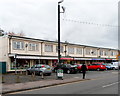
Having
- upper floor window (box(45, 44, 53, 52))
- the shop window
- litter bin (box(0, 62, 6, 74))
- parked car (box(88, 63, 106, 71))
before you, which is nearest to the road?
litter bin (box(0, 62, 6, 74))

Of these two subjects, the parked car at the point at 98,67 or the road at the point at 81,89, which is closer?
the road at the point at 81,89

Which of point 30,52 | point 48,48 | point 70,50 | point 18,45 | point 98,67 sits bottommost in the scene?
point 98,67

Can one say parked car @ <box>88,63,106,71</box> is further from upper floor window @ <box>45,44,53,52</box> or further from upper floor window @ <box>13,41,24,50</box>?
upper floor window @ <box>13,41,24,50</box>

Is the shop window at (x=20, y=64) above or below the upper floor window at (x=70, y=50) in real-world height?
below

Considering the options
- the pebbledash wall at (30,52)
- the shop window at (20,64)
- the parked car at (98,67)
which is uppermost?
the pebbledash wall at (30,52)

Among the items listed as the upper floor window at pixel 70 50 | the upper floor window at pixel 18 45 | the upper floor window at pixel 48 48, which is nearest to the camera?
the upper floor window at pixel 18 45

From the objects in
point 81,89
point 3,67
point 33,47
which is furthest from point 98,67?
point 81,89

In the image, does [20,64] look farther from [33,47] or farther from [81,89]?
[81,89]

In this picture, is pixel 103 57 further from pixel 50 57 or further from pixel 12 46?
pixel 12 46

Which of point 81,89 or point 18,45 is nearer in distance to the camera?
point 81,89

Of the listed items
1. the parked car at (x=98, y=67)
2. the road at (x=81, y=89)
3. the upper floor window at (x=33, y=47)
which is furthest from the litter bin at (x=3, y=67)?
the parked car at (x=98, y=67)

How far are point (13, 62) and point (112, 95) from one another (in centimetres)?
2350

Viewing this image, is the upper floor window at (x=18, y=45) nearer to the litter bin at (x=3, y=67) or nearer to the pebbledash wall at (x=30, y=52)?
the pebbledash wall at (x=30, y=52)

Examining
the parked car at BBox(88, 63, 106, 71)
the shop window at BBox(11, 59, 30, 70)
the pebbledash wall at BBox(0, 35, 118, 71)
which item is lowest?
the parked car at BBox(88, 63, 106, 71)
